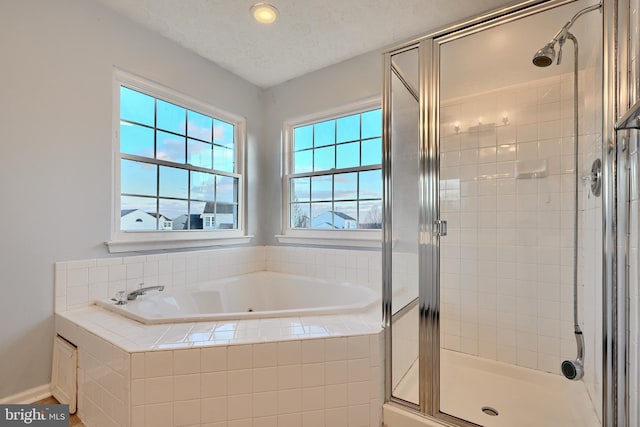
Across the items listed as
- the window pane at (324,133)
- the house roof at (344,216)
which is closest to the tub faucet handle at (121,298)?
the house roof at (344,216)

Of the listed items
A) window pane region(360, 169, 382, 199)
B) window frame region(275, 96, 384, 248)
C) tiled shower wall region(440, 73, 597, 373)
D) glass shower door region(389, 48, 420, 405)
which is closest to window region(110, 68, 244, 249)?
window frame region(275, 96, 384, 248)

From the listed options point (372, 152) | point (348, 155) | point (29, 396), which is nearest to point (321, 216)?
point (348, 155)

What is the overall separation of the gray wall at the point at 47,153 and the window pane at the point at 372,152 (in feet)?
5.98

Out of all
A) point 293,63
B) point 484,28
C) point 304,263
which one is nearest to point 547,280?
point 484,28

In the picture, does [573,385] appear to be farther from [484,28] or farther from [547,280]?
[484,28]

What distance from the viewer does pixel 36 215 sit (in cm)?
169

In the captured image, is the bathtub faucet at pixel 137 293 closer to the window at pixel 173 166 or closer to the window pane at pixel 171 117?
the window at pixel 173 166

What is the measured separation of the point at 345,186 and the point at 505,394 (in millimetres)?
1806

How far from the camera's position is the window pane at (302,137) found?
9.70ft

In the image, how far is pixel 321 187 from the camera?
286cm

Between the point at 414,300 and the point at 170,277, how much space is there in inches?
70.8

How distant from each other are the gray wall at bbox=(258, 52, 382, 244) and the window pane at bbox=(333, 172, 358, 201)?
2.01 feet

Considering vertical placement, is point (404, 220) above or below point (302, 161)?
below

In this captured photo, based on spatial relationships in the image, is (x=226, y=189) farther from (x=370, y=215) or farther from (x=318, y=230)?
(x=370, y=215)
